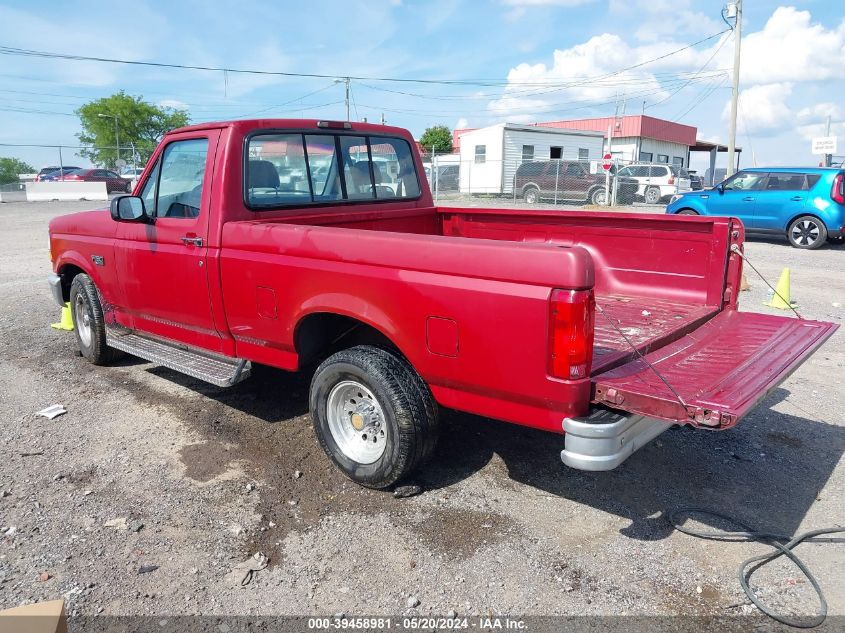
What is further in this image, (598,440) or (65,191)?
(65,191)

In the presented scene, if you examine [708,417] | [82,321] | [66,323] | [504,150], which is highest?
[504,150]

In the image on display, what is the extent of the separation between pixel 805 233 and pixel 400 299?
539 inches

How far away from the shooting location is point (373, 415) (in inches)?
148

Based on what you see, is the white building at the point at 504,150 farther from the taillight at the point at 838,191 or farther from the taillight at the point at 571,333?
the taillight at the point at 571,333

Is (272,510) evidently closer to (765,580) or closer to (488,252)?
(488,252)

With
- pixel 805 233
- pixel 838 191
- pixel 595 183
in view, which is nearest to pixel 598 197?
pixel 595 183

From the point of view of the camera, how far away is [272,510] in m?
3.66

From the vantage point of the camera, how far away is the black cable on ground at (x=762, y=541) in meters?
2.77

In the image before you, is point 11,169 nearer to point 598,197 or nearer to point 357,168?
point 598,197

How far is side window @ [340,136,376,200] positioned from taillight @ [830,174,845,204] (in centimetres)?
1225

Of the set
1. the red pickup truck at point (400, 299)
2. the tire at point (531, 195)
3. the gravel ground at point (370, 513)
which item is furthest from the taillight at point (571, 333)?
the tire at point (531, 195)

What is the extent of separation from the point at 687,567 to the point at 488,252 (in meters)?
1.75

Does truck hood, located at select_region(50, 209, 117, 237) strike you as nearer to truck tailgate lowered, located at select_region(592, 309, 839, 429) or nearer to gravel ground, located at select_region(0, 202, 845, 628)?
gravel ground, located at select_region(0, 202, 845, 628)

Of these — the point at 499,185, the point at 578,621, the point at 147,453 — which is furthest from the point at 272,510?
the point at 499,185
